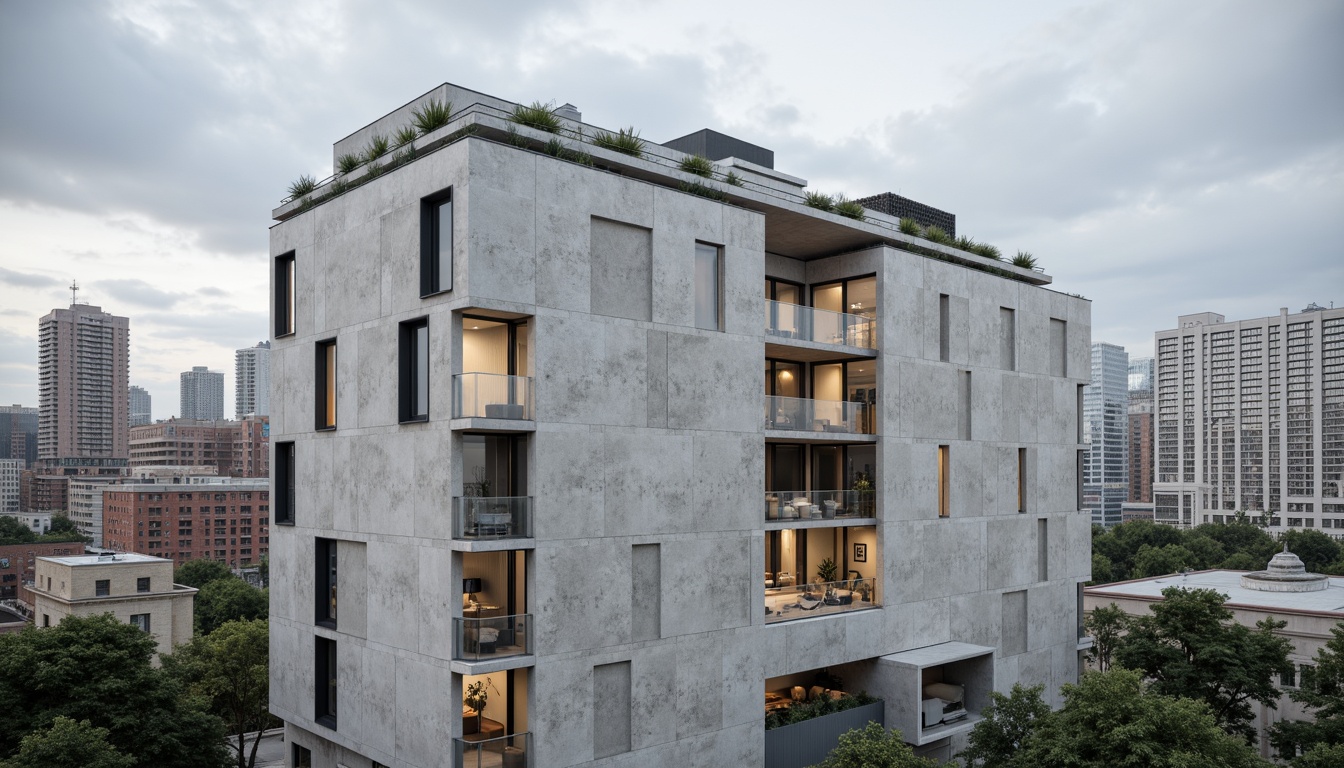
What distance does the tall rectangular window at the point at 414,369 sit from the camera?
→ 1897 cm

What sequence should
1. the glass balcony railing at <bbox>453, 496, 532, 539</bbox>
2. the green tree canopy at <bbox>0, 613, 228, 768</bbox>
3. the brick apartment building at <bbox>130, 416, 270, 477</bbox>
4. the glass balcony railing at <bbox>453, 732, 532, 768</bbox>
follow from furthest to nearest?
the brick apartment building at <bbox>130, 416, 270, 477</bbox>, the green tree canopy at <bbox>0, 613, 228, 768</bbox>, the glass balcony railing at <bbox>453, 496, 532, 539</bbox>, the glass balcony railing at <bbox>453, 732, 532, 768</bbox>

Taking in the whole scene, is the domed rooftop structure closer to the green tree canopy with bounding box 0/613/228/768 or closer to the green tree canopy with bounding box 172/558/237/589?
the green tree canopy with bounding box 0/613/228/768

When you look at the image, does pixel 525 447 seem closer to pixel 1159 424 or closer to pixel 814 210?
pixel 814 210

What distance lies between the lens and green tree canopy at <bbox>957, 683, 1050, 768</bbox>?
2275 cm

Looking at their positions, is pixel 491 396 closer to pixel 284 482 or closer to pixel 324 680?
pixel 284 482

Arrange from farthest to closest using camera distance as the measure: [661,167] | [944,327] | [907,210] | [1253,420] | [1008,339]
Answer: [1253,420]
[907,210]
[1008,339]
[944,327]
[661,167]

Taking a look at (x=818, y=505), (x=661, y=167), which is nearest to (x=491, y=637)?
(x=818, y=505)

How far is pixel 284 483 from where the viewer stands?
24.0 meters

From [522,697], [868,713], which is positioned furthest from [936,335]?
[522,697]

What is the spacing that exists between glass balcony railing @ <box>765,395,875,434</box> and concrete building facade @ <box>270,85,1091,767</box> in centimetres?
10

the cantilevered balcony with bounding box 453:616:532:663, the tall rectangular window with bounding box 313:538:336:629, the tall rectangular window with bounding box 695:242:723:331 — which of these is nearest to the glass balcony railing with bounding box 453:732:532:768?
the cantilevered balcony with bounding box 453:616:532:663

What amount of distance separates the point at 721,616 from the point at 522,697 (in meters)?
5.29

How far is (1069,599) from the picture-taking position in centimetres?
3212

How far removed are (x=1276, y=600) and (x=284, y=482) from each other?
49.0 meters
